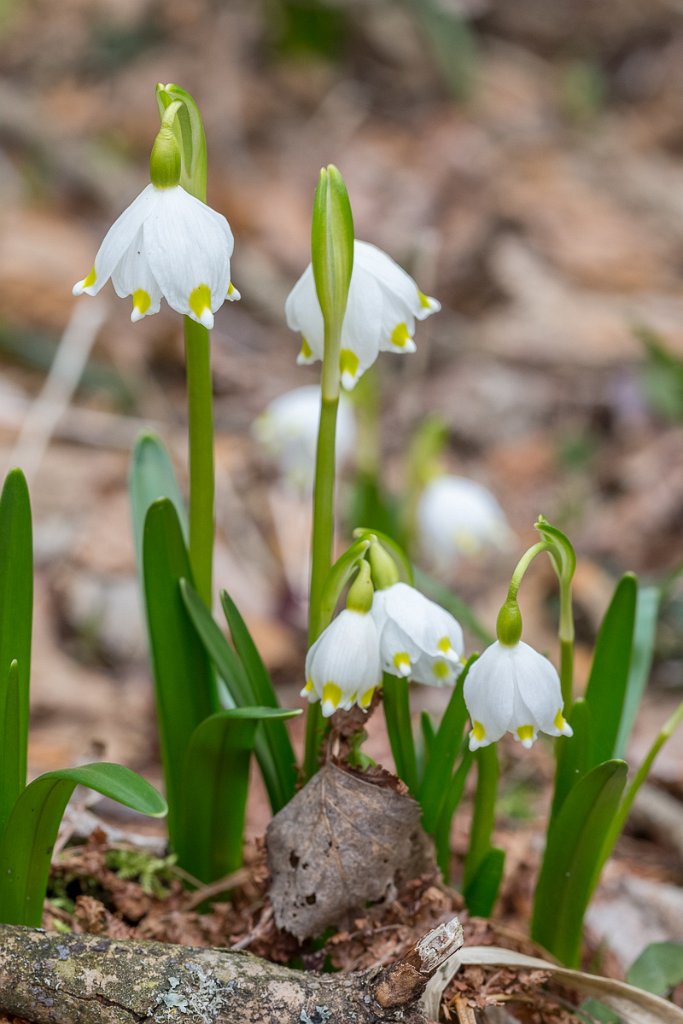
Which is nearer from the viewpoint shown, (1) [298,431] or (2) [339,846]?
(2) [339,846]

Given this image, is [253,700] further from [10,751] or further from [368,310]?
[368,310]

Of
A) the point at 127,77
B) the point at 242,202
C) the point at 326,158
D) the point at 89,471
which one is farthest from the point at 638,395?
the point at 127,77

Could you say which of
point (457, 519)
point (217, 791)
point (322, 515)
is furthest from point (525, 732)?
point (457, 519)

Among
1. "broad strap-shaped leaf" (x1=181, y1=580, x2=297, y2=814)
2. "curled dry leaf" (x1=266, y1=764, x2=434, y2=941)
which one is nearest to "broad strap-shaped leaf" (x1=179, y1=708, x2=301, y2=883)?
"broad strap-shaped leaf" (x1=181, y1=580, x2=297, y2=814)

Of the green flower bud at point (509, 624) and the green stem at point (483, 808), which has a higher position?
the green flower bud at point (509, 624)

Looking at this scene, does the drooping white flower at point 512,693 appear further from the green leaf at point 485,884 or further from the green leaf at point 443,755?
the green leaf at point 485,884

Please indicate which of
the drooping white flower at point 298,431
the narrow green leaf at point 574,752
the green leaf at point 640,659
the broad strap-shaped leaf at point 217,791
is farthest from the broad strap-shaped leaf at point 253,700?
the drooping white flower at point 298,431
